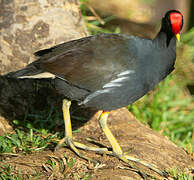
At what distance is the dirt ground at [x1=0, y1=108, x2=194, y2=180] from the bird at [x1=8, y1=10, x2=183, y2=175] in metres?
0.12

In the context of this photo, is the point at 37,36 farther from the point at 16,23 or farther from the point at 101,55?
the point at 101,55

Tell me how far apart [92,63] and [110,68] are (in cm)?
18

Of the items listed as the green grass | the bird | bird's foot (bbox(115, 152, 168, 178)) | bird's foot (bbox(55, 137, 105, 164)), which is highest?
the bird

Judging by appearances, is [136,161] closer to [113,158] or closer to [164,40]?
[113,158]

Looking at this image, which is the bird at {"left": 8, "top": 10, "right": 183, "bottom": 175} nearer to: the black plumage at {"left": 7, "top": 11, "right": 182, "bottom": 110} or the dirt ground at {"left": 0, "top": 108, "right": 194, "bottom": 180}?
the black plumage at {"left": 7, "top": 11, "right": 182, "bottom": 110}

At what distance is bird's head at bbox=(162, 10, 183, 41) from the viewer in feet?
10.4

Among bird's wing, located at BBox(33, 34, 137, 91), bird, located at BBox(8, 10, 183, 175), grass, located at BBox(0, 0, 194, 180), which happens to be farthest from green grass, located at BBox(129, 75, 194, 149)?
bird's wing, located at BBox(33, 34, 137, 91)

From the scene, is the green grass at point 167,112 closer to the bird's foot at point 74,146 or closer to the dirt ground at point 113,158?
the dirt ground at point 113,158

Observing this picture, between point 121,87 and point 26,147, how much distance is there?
3.61 ft

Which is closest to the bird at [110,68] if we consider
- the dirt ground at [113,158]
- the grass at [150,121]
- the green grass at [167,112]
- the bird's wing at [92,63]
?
the bird's wing at [92,63]

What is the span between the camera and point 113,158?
331 cm

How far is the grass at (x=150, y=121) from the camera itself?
3350 millimetres

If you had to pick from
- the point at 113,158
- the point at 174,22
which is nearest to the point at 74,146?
the point at 113,158

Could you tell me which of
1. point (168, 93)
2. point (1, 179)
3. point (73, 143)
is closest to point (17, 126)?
point (73, 143)
